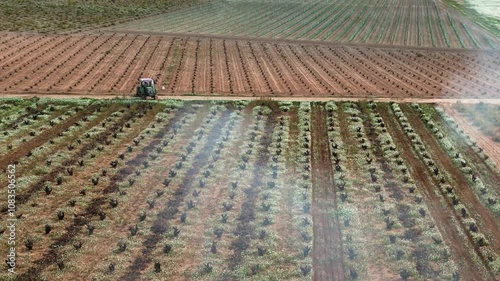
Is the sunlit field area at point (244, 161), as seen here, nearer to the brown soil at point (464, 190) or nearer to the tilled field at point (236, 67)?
the brown soil at point (464, 190)

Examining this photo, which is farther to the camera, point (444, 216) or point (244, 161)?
point (244, 161)

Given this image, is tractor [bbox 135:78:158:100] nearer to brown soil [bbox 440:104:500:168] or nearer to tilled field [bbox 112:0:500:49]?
brown soil [bbox 440:104:500:168]

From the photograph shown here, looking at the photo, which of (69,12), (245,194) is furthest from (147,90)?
(69,12)

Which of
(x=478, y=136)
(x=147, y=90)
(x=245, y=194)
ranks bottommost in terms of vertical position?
(x=478, y=136)

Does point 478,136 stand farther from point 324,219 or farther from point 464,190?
point 324,219

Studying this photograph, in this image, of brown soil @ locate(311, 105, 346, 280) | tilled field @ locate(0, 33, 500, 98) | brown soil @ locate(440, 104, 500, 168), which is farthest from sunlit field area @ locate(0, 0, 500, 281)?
tilled field @ locate(0, 33, 500, 98)

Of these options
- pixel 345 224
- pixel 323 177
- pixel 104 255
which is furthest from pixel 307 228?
pixel 104 255

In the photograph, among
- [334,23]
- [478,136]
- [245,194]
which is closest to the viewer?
[245,194]
